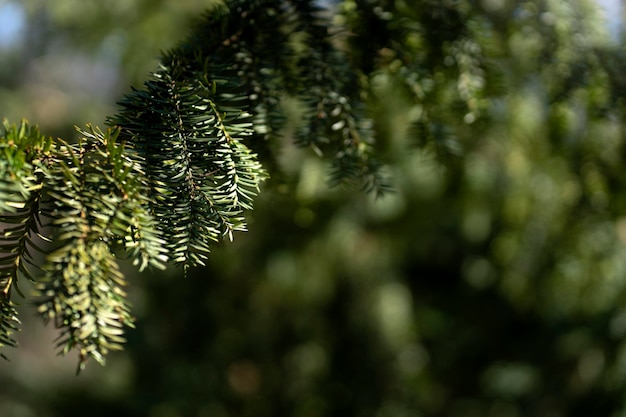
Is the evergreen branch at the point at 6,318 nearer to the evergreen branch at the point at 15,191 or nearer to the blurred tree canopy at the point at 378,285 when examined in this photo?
the evergreen branch at the point at 15,191

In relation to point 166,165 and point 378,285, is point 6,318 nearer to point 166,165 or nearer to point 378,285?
point 166,165

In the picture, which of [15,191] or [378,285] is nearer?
[15,191]

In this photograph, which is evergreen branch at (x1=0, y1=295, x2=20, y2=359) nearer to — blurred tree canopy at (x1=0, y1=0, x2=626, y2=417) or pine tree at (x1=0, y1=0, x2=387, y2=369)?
pine tree at (x1=0, y1=0, x2=387, y2=369)

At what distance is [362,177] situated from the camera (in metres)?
0.66

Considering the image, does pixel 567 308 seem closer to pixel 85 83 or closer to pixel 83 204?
pixel 83 204

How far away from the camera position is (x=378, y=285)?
1889mm

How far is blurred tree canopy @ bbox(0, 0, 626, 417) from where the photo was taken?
149cm

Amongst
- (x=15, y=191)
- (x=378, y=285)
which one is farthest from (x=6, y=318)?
(x=378, y=285)

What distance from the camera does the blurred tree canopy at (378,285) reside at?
1486 mm

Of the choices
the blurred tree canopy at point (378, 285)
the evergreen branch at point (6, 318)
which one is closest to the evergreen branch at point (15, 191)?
the evergreen branch at point (6, 318)

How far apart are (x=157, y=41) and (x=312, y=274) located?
789 millimetres

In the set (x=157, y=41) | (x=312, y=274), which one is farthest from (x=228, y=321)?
(x=157, y=41)

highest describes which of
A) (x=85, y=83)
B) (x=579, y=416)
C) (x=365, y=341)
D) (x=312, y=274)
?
(x=85, y=83)

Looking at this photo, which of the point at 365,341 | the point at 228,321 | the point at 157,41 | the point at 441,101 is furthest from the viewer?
the point at 228,321
